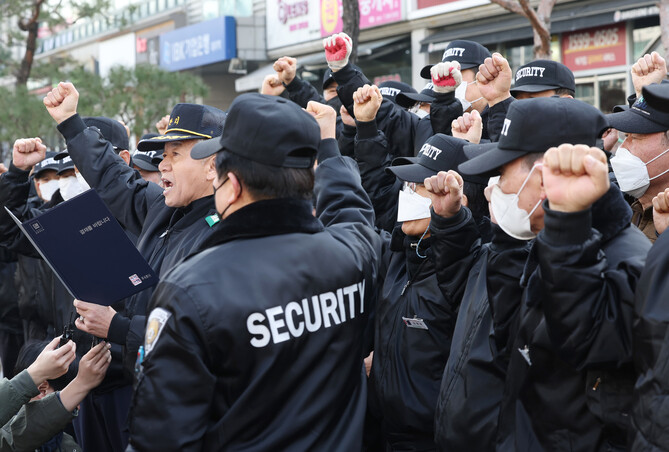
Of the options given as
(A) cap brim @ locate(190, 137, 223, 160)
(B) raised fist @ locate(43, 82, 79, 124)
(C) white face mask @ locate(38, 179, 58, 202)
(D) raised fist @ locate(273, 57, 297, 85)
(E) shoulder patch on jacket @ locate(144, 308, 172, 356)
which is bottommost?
(C) white face mask @ locate(38, 179, 58, 202)

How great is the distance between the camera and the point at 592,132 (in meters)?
2.62

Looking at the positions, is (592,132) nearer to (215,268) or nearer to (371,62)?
(215,268)

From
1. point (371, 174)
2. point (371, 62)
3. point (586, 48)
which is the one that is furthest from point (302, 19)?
point (371, 174)

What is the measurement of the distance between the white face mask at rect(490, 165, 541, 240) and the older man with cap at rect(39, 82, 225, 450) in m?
1.34

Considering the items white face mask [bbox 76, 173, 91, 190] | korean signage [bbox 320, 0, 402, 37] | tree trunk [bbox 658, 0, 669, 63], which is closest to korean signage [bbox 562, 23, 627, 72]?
korean signage [bbox 320, 0, 402, 37]

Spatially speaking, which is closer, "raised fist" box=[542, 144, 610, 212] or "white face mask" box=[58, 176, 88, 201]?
"raised fist" box=[542, 144, 610, 212]

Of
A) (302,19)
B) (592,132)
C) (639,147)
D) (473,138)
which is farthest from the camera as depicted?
(302,19)

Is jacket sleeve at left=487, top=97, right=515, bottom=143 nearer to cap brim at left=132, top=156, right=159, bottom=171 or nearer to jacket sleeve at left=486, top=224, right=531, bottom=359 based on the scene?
jacket sleeve at left=486, top=224, right=531, bottom=359

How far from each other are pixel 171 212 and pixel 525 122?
1930 millimetres

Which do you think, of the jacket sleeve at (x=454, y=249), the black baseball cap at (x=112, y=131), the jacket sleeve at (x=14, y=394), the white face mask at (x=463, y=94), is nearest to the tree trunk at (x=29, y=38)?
the black baseball cap at (x=112, y=131)

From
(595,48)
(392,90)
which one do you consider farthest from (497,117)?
(595,48)

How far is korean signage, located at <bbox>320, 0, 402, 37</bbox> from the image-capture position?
59.5 feet

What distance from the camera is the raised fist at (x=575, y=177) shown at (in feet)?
6.84

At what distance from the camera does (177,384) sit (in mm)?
2213
